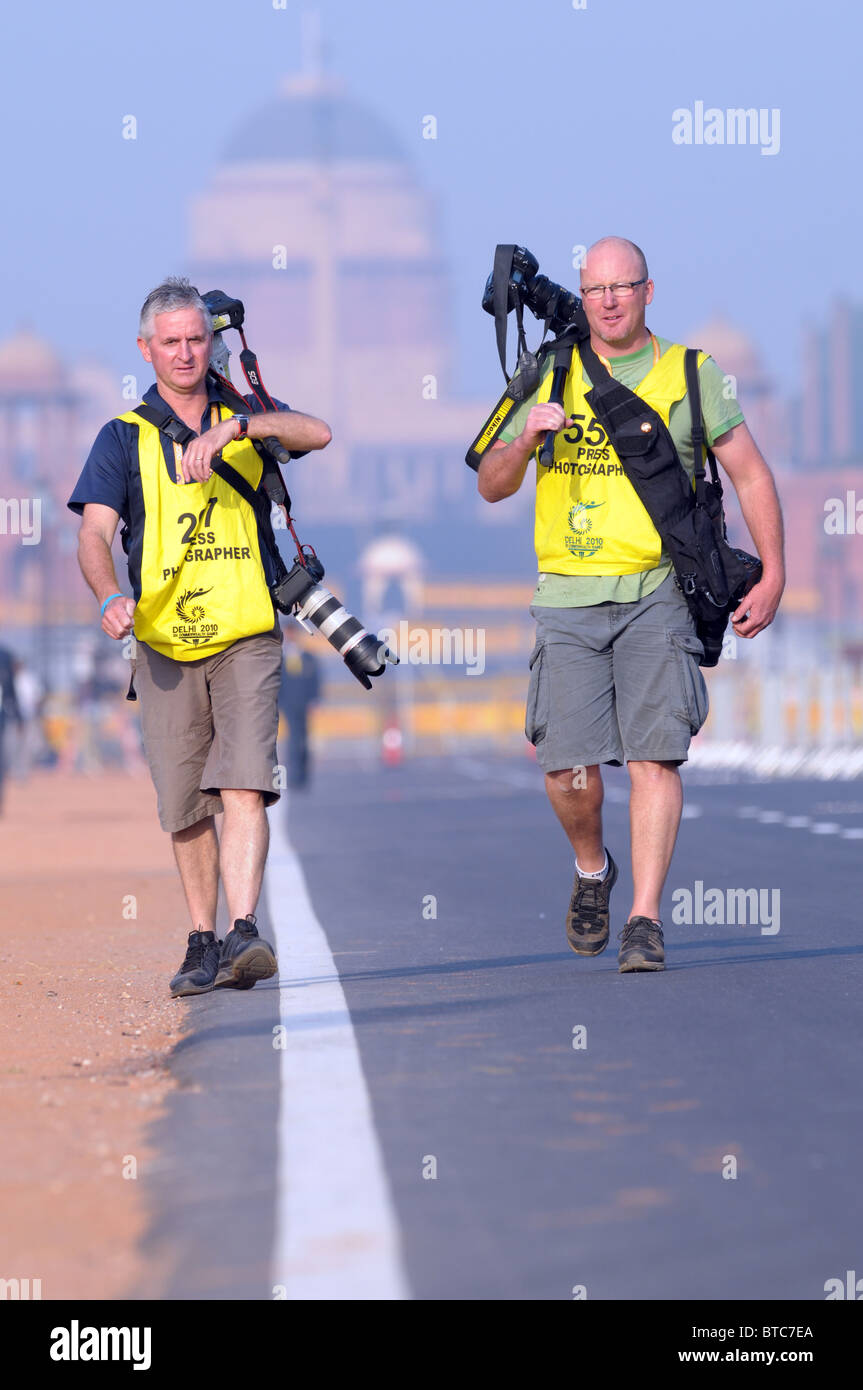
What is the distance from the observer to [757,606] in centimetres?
764

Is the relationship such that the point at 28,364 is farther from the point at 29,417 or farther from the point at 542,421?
the point at 542,421

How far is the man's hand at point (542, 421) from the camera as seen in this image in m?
7.37

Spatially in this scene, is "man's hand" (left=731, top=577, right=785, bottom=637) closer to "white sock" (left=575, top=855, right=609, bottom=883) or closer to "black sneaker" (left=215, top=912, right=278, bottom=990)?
"white sock" (left=575, top=855, right=609, bottom=883)

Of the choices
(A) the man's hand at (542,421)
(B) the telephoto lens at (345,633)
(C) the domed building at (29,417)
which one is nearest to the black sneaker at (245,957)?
(B) the telephoto lens at (345,633)

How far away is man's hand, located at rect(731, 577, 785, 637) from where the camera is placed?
7.61 metres

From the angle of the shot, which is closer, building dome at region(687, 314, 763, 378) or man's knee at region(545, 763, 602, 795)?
man's knee at region(545, 763, 602, 795)

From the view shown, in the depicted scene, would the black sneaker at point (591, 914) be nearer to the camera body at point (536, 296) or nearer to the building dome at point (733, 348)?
the camera body at point (536, 296)

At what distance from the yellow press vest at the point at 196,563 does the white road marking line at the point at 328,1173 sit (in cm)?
92

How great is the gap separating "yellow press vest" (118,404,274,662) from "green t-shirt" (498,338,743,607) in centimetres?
72

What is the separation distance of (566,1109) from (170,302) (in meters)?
2.98
